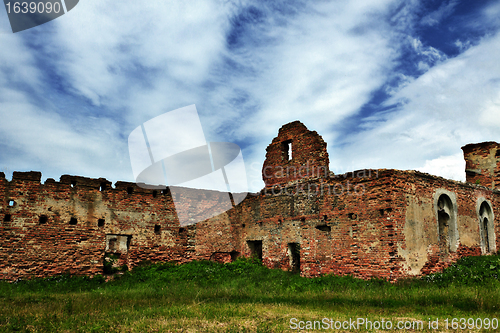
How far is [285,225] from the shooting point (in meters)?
14.1

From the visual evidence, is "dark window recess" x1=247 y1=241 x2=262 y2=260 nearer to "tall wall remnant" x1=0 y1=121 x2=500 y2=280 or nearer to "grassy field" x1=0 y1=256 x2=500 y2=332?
"tall wall remnant" x1=0 y1=121 x2=500 y2=280

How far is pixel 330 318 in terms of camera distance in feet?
22.3

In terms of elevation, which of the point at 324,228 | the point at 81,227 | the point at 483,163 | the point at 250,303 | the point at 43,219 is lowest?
the point at 250,303

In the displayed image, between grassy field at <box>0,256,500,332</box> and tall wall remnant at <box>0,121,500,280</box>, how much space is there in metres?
0.71

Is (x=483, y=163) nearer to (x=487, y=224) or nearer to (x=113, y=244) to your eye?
(x=487, y=224)

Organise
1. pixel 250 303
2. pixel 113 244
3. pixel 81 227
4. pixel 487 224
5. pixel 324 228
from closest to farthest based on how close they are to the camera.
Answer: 1. pixel 250 303
2. pixel 81 227
3. pixel 324 228
4. pixel 487 224
5. pixel 113 244

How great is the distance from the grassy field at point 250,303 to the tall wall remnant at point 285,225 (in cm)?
71

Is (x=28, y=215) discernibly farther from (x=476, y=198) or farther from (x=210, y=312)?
(x=476, y=198)

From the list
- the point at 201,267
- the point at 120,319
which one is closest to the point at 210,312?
the point at 120,319

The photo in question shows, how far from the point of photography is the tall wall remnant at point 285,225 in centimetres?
1103

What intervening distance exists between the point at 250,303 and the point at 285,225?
5.79 m

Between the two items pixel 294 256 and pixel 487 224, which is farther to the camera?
pixel 487 224

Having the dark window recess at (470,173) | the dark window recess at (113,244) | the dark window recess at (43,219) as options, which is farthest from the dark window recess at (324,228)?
the dark window recess at (113,244)

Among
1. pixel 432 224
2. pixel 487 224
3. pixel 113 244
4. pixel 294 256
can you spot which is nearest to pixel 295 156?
pixel 294 256
